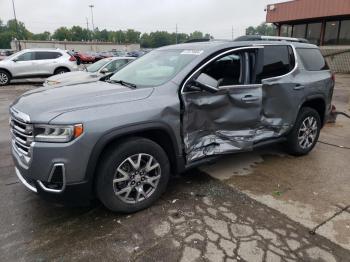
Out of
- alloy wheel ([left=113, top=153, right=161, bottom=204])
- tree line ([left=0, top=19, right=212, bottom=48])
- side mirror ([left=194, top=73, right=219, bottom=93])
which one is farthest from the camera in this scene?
tree line ([left=0, top=19, right=212, bottom=48])

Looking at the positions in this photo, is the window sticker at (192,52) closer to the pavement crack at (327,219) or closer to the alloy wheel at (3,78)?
the pavement crack at (327,219)

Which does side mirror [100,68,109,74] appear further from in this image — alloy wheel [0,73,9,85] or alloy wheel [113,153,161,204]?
alloy wheel [113,153,161,204]

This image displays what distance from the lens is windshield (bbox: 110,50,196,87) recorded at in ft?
11.9

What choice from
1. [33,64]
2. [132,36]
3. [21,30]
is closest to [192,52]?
[33,64]

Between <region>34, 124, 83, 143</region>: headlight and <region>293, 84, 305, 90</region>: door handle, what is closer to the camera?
<region>34, 124, 83, 143</region>: headlight

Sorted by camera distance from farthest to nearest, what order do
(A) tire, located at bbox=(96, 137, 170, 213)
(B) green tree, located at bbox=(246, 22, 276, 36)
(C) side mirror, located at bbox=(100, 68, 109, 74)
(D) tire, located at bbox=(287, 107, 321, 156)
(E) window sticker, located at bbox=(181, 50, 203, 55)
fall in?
(B) green tree, located at bbox=(246, 22, 276, 36) → (C) side mirror, located at bbox=(100, 68, 109, 74) → (D) tire, located at bbox=(287, 107, 321, 156) → (E) window sticker, located at bbox=(181, 50, 203, 55) → (A) tire, located at bbox=(96, 137, 170, 213)

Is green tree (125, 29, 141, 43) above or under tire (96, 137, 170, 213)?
above

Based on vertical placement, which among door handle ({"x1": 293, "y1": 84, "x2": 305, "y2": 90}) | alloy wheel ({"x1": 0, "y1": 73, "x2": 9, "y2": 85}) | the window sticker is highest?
the window sticker

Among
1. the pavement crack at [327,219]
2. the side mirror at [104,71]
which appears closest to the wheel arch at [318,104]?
the pavement crack at [327,219]

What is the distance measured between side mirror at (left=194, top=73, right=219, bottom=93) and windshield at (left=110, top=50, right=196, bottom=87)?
25 cm

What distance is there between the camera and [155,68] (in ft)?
13.0

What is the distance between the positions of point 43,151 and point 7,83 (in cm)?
1371

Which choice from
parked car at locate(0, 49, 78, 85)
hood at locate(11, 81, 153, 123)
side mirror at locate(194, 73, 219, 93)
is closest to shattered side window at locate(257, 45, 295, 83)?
side mirror at locate(194, 73, 219, 93)

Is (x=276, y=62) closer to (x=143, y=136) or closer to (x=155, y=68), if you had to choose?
(x=155, y=68)
